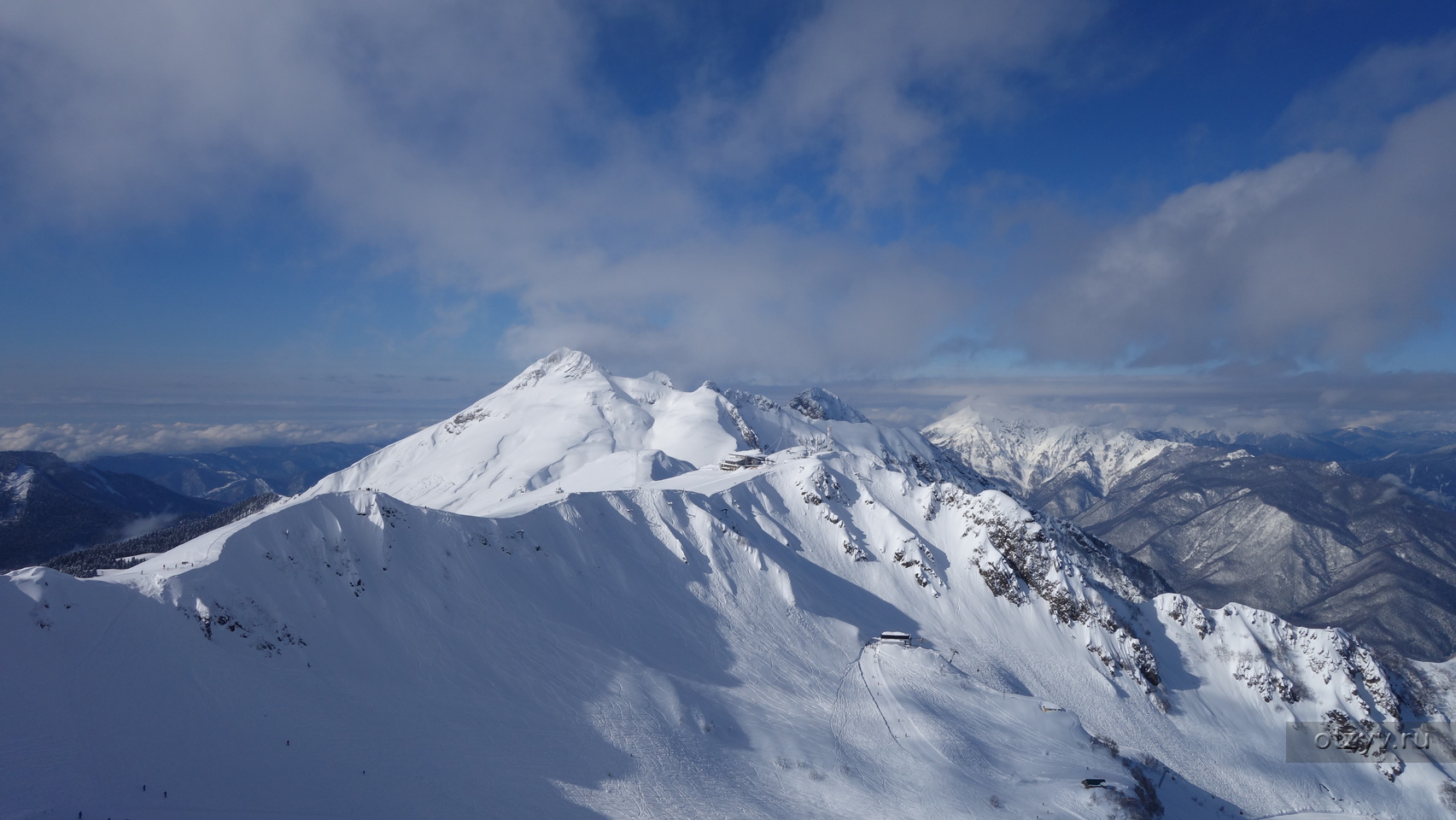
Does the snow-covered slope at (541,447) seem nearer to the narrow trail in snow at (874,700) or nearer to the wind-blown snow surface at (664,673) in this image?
the wind-blown snow surface at (664,673)

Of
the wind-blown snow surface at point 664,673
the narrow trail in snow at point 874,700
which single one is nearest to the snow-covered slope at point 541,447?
the wind-blown snow surface at point 664,673

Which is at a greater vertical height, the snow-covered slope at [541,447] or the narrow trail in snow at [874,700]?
the snow-covered slope at [541,447]

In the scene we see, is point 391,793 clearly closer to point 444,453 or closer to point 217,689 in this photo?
point 217,689

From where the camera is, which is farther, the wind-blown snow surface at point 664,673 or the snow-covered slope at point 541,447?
the snow-covered slope at point 541,447

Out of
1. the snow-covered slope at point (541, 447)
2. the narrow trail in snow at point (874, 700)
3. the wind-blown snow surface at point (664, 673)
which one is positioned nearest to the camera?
the wind-blown snow surface at point (664, 673)

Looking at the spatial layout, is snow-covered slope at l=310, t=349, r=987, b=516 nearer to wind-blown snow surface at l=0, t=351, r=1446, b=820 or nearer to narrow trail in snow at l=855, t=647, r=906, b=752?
wind-blown snow surface at l=0, t=351, r=1446, b=820

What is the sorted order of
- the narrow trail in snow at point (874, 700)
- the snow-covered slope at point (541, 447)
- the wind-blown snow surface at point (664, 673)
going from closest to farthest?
the wind-blown snow surface at point (664, 673) → the narrow trail in snow at point (874, 700) → the snow-covered slope at point (541, 447)

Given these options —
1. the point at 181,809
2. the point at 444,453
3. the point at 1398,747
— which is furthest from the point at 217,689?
the point at 444,453

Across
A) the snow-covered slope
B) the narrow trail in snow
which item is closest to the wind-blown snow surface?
the narrow trail in snow
